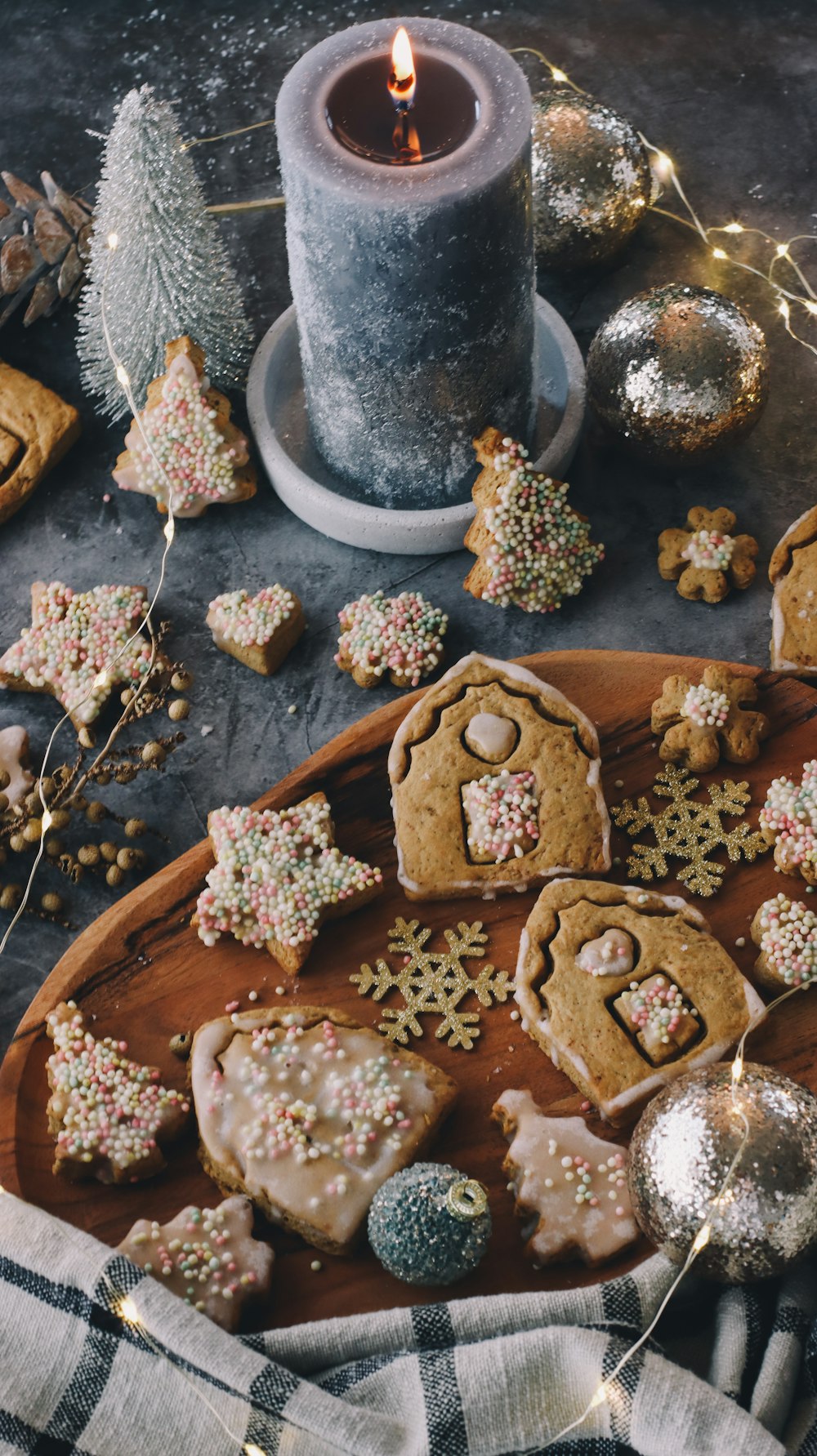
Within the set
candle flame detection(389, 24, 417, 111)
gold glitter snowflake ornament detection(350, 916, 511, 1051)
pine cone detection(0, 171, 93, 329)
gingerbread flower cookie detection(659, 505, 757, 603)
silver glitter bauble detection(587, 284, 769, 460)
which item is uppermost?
candle flame detection(389, 24, 417, 111)

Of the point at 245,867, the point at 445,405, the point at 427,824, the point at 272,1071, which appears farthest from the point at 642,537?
the point at 272,1071

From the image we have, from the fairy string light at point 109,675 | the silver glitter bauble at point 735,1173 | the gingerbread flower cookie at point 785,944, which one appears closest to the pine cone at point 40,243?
the fairy string light at point 109,675

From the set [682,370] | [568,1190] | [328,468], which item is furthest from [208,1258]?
[682,370]

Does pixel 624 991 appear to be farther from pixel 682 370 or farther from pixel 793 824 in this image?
pixel 682 370

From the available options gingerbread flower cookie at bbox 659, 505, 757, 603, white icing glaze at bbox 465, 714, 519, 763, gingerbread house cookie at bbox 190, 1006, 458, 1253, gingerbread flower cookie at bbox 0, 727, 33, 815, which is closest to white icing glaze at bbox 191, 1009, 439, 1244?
gingerbread house cookie at bbox 190, 1006, 458, 1253

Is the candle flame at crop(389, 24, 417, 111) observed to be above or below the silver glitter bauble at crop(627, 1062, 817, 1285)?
above

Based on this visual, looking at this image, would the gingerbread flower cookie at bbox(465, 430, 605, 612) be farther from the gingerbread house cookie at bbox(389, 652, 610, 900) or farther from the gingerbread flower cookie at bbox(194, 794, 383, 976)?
the gingerbread flower cookie at bbox(194, 794, 383, 976)

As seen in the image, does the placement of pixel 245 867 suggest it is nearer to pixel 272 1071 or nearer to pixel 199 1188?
pixel 272 1071
